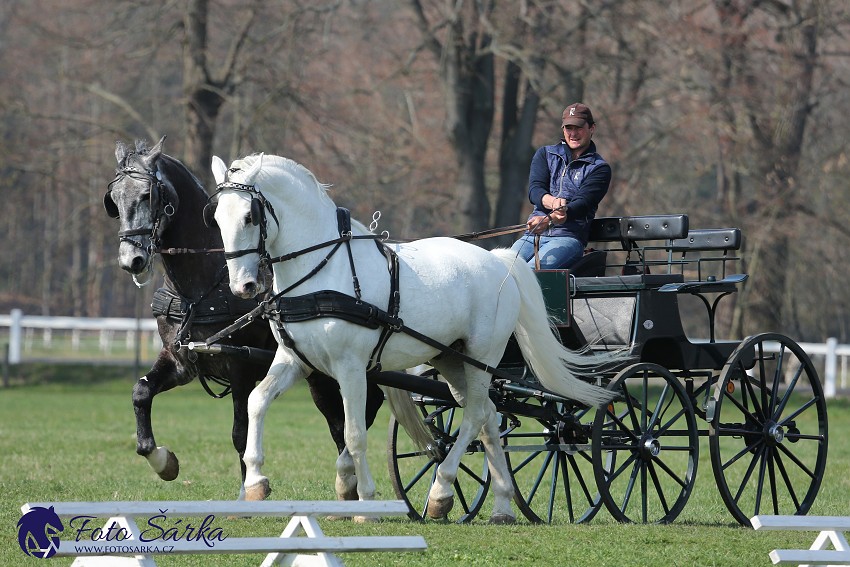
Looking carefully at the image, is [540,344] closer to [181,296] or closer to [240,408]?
[240,408]

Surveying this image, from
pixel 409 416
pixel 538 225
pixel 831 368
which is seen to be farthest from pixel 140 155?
pixel 831 368

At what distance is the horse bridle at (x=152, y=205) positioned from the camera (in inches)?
307

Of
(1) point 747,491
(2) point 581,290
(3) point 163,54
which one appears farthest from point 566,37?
(2) point 581,290

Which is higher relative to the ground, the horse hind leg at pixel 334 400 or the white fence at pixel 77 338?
the horse hind leg at pixel 334 400

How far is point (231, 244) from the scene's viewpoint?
22.9ft

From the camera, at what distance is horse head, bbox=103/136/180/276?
7.71m

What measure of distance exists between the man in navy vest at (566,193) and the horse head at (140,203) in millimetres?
2387

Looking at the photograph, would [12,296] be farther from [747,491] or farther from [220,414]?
[747,491]

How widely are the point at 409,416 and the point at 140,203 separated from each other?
7.20 ft

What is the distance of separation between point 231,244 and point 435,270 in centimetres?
141

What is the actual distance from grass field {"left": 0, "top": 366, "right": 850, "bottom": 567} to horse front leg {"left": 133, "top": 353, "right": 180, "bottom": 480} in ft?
2.80

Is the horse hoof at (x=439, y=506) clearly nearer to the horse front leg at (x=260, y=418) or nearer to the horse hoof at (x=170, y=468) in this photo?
the horse front leg at (x=260, y=418)
